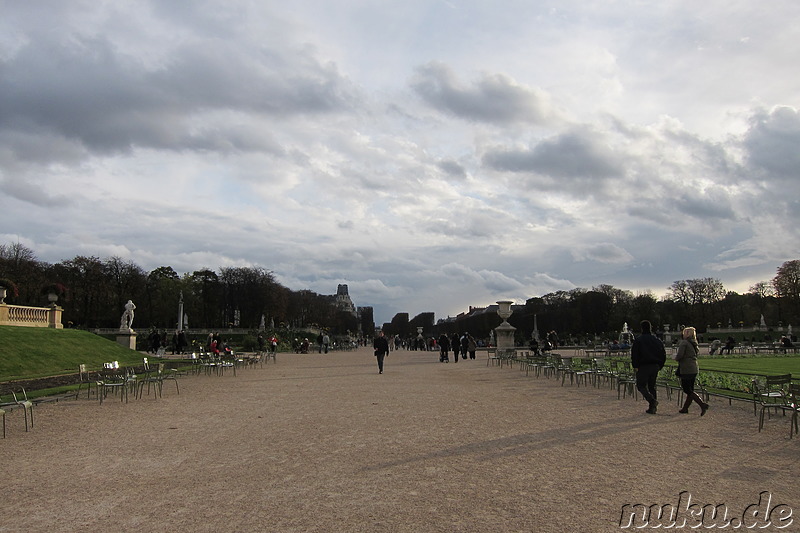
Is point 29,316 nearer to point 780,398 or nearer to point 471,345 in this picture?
point 471,345

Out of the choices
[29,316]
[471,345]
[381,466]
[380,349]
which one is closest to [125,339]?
[29,316]

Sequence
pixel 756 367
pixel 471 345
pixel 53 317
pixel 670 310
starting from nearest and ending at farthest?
pixel 756 367 → pixel 53 317 → pixel 471 345 → pixel 670 310

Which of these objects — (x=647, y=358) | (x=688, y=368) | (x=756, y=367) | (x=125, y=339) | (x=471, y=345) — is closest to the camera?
(x=688, y=368)

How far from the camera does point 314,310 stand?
121875 millimetres

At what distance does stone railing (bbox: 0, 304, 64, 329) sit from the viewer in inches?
1252

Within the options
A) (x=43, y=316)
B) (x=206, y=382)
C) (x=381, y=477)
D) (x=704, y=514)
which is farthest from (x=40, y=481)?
(x=43, y=316)

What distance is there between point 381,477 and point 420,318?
14989cm

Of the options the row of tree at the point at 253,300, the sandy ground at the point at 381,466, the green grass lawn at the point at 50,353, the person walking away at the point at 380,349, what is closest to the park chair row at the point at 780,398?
the sandy ground at the point at 381,466

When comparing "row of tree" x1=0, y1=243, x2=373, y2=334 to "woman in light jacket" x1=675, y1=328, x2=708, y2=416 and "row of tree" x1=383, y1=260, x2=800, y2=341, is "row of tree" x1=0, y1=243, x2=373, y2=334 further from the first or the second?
"woman in light jacket" x1=675, y1=328, x2=708, y2=416

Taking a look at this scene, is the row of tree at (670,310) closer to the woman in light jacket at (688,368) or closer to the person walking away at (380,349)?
the person walking away at (380,349)

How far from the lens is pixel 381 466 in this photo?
7246mm

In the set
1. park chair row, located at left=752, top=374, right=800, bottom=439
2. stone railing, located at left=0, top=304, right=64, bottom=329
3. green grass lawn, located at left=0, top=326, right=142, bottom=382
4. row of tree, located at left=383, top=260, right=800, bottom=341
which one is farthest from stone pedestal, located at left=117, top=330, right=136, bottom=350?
row of tree, located at left=383, top=260, right=800, bottom=341

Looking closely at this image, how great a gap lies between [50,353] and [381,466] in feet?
78.3

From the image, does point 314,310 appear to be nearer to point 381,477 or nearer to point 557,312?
point 557,312
